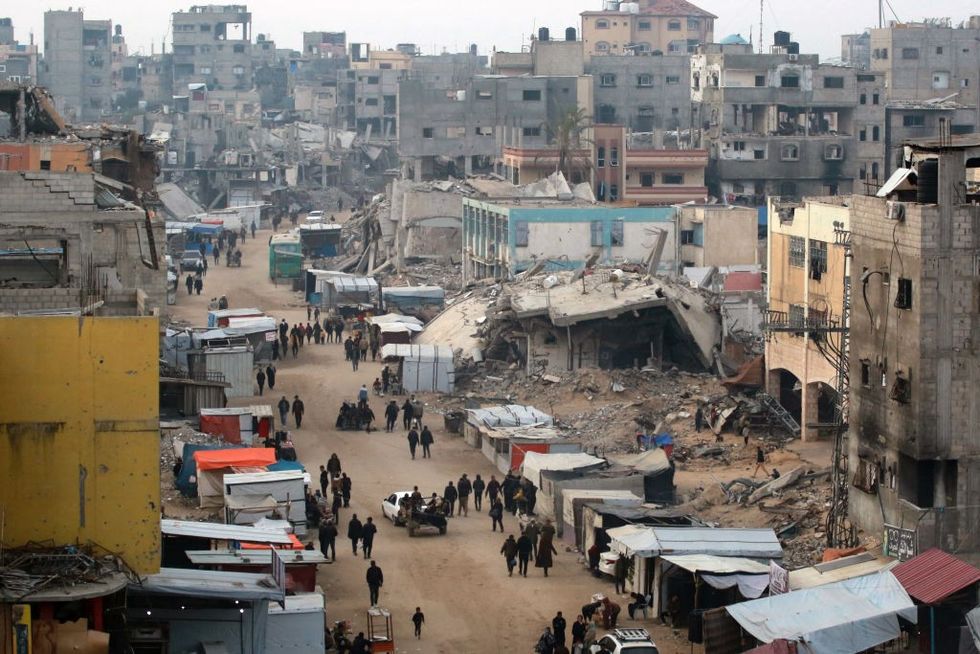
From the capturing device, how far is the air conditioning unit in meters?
26.0

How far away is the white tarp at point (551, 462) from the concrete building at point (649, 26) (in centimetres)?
9668

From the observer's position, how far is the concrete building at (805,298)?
36.5 meters

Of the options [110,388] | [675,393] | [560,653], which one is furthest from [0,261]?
[675,393]

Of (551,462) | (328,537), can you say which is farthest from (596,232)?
(328,537)

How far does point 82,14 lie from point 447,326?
95.2 meters

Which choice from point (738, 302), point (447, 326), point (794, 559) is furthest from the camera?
point (447, 326)

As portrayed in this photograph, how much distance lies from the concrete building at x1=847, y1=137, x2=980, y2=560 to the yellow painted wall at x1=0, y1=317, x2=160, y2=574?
37.0 feet

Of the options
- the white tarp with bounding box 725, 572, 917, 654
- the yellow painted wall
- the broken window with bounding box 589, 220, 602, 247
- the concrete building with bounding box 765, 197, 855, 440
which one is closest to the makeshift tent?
the concrete building with bounding box 765, 197, 855, 440

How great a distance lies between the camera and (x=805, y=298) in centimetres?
3800

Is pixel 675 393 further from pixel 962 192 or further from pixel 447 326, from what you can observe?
pixel 962 192

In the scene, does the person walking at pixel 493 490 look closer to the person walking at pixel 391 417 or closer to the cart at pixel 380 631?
the cart at pixel 380 631

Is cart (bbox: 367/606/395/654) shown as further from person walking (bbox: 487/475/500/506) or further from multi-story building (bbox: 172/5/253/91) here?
multi-story building (bbox: 172/5/253/91)

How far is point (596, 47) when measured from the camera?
12888cm

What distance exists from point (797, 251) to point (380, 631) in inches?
663
